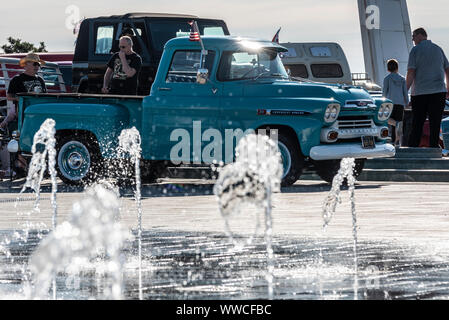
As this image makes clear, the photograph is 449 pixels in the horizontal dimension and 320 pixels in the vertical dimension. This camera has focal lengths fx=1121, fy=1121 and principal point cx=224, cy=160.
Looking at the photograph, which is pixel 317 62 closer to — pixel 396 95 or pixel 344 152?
pixel 396 95

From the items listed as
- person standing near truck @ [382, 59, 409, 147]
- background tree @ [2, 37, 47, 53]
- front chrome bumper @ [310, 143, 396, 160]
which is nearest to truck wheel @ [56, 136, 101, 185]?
front chrome bumper @ [310, 143, 396, 160]

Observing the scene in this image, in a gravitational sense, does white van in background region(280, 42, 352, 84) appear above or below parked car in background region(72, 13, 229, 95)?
above

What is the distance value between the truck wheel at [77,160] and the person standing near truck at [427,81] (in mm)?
4849

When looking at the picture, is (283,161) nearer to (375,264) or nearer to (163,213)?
(163,213)

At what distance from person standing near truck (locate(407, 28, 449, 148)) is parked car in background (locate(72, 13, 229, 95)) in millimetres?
3824

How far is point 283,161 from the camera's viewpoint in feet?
44.9

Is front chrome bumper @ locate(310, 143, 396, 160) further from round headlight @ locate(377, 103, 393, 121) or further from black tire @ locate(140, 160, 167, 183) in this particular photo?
black tire @ locate(140, 160, 167, 183)

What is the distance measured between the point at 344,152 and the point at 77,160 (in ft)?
11.6

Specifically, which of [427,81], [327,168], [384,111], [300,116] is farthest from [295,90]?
[427,81]

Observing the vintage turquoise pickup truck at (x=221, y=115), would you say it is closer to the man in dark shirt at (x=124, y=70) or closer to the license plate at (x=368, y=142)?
the license plate at (x=368, y=142)

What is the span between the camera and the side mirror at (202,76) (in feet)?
44.4

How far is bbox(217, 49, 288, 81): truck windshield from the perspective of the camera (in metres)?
14.1

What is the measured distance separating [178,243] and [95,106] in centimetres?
650

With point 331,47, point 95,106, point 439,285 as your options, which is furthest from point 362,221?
point 331,47
